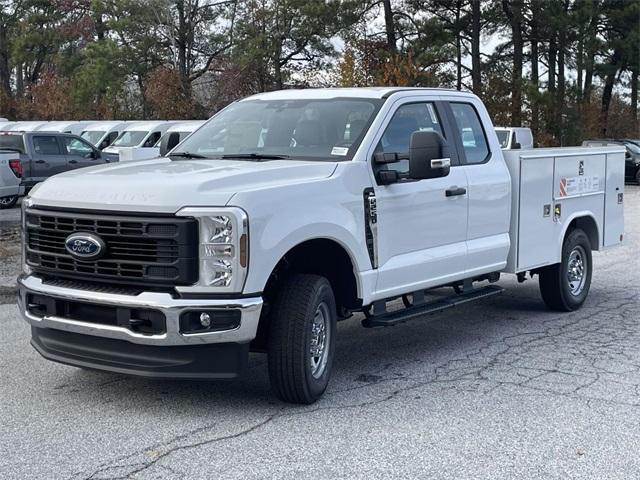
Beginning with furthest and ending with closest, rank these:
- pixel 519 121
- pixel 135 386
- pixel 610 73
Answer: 1. pixel 610 73
2. pixel 519 121
3. pixel 135 386

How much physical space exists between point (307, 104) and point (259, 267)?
2.10 metres

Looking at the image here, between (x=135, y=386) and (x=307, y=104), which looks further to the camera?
(x=307, y=104)

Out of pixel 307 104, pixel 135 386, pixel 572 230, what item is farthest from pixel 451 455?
pixel 572 230

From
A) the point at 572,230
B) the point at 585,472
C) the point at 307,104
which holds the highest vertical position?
the point at 307,104

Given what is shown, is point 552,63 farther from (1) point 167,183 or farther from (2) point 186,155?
(1) point 167,183

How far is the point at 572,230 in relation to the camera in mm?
9414

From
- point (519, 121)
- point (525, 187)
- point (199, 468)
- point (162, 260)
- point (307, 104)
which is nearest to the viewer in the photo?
point (199, 468)

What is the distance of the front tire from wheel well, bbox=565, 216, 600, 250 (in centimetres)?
433

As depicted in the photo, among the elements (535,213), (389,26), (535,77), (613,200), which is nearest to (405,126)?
(535,213)

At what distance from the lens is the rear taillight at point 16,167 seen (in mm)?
19922

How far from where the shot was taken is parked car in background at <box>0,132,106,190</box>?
21719mm

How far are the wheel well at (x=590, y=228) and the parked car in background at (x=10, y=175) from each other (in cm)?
1383

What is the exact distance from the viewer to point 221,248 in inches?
213

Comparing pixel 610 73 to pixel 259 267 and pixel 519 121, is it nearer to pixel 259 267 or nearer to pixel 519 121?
pixel 519 121
